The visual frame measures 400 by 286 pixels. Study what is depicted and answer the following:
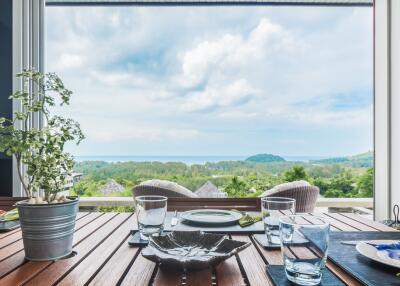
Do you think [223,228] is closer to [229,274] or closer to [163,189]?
[229,274]

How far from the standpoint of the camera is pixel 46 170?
839 mm

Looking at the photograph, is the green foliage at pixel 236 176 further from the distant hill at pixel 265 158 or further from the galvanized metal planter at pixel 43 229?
the galvanized metal planter at pixel 43 229

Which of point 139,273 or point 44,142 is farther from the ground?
point 44,142

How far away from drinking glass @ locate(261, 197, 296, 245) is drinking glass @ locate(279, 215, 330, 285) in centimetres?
23

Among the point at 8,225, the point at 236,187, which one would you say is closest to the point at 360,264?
the point at 8,225

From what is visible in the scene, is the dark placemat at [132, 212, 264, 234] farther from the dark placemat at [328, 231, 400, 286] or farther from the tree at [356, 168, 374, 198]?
the tree at [356, 168, 374, 198]

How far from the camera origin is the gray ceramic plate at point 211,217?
1151mm

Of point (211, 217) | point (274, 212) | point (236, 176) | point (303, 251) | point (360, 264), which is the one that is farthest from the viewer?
point (236, 176)

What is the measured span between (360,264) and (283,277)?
0.21m

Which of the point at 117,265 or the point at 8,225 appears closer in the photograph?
the point at 117,265

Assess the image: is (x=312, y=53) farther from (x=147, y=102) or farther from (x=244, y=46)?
(x=147, y=102)

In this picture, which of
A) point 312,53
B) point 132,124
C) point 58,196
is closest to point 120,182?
point 58,196

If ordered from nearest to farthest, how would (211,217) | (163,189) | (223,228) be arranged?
(223,228)
(211,217)
(163,189)

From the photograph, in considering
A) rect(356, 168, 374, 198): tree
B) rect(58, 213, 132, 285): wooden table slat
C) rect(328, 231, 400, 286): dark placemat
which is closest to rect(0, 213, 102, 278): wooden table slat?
rect(58, 213, 132, 285): wooden table slat
